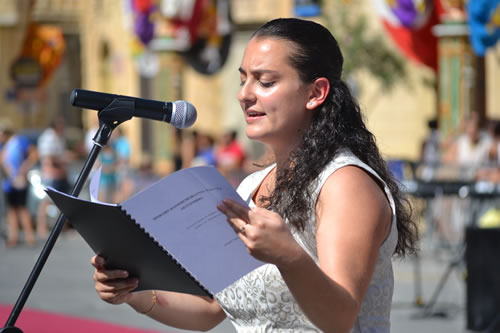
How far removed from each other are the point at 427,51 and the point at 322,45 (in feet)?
40.8

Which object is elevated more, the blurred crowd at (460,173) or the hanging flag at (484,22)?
the hanging flag at (484,22)

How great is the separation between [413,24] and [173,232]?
11315 millimetres

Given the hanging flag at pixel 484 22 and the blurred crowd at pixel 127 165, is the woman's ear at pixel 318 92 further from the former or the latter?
the hanging flag at pixel 484 22

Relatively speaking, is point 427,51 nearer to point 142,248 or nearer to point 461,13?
point 461,13

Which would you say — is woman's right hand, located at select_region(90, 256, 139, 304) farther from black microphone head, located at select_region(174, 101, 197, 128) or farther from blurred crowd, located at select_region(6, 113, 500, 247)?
blurred crowd, located at select_region(6, 113, 500, 247)

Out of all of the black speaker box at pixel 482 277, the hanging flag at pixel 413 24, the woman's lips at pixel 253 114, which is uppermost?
the woman's lips at pixel 253 114

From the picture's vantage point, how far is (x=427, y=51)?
14.5m

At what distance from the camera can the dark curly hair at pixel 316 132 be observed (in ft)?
7.69

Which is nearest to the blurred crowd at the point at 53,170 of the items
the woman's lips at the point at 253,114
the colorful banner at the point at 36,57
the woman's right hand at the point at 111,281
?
the woman's right hand at the point at 111,281

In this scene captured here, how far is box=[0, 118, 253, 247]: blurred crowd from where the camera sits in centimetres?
1373

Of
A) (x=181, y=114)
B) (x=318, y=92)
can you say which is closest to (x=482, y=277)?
(x=318, y=92)

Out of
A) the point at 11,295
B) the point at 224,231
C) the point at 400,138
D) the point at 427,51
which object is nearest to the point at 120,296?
the point at 224,231

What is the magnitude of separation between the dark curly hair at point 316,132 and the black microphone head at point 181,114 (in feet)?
0.80

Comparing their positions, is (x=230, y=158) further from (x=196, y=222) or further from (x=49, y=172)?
(x=196, y=222)
